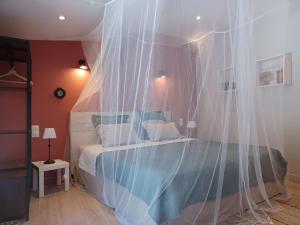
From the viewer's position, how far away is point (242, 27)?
2.06 meters

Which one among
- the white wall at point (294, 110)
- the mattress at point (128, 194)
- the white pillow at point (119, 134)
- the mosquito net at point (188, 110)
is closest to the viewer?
the mattress at point (128, 194)

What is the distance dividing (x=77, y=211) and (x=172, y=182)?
1.39 metres

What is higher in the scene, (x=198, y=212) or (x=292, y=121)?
(x=292, y=121)

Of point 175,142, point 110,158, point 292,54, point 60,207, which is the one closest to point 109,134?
point 110,158

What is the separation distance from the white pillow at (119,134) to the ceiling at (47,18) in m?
1.39

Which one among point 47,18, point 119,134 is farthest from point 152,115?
point 47,18

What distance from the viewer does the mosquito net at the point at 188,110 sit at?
80.2 inches

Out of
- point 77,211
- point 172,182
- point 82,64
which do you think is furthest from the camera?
point 82,64

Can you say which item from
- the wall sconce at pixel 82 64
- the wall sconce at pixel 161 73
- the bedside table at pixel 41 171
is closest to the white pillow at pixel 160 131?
the wall sconce at pixel 161 73

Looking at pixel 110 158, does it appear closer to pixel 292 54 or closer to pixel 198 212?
pixel 198 212

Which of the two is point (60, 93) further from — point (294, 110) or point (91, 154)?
point (294, 110)

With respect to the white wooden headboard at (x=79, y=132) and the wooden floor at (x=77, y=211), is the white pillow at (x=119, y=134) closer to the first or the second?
the wooden floor at (x=77, y=211)

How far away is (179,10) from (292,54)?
234 cm

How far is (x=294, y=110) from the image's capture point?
3465 millimetres
